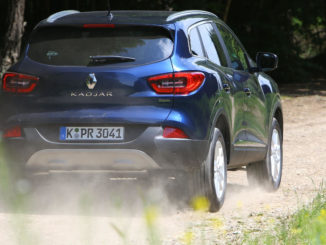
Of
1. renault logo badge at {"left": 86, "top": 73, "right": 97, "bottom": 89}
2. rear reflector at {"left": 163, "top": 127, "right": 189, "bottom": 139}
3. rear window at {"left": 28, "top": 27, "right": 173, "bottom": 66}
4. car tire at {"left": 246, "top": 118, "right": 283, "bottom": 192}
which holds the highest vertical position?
rear window at {"left": 28, "top": 27, "right": 173, "bottom": 66}

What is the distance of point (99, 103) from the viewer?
618cm

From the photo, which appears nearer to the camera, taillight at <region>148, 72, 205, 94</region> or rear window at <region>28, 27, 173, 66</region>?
taillight at <region>148, 72, 205, 94</region>

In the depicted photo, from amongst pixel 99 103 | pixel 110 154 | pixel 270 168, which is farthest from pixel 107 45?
pixel 270 168

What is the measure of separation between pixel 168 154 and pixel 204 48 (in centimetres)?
122

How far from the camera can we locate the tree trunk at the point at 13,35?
14.3m

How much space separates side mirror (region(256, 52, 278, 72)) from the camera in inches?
321

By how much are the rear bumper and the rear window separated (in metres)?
0.61

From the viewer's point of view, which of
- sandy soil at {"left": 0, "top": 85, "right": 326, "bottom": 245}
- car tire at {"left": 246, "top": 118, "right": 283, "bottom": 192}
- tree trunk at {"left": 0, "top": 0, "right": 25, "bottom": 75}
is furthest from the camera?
tree trunk at {"left": 0, "top": 0, "right": 25, "bottom": 75}

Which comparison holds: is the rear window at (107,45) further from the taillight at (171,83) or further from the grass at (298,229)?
the grass at (298,229)

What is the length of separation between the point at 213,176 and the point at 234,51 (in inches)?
72.1

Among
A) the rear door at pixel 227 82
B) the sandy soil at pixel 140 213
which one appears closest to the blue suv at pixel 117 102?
the rear door at pixel 227 82

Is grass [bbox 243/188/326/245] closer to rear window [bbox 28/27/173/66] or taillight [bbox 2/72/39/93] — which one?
rear window [bbox 28/27/173/66]

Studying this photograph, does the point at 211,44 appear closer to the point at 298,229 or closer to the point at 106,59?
the point at 106,59

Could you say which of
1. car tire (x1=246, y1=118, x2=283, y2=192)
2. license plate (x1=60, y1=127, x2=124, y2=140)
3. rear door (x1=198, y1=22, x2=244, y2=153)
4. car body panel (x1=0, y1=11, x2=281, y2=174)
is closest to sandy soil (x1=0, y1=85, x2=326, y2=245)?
car tire (x1=246, y1=118, x2=283, y2=192)
